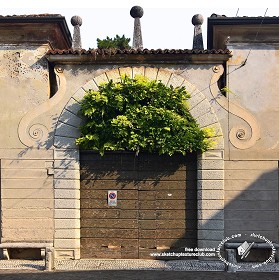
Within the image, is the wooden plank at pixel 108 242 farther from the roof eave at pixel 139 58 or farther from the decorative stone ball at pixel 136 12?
the decorative stone ball at pixel 136 12

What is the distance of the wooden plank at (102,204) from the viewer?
989cm

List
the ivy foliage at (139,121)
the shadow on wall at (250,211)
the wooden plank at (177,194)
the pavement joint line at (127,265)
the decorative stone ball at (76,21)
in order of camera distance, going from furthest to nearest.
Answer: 1. the decorative stone ball at (76,21)
2. the wooden plank at (177,194)
3. the shadow on wall at (250,211)
4. the ivy foliage at (139,121)
5. the pavement joint line at (127,265)

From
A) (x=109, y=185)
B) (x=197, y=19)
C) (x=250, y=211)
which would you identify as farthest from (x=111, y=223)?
(x=197, y=19)

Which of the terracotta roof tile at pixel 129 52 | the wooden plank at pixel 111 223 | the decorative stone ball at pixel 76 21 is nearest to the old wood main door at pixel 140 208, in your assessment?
the wooden plank at pixel 111 223

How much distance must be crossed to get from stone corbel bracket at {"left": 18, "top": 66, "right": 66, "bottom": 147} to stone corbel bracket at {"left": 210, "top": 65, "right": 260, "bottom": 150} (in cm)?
384

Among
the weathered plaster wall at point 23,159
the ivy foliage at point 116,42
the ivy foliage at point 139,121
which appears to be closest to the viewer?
the ivy foliage at point 139,121

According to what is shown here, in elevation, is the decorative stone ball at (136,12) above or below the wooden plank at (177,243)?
above

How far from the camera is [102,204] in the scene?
991 cm

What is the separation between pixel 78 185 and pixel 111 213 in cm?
103

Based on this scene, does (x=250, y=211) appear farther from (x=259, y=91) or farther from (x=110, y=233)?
(x=110, y=233)

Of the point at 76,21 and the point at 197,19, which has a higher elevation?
the point at 76,21

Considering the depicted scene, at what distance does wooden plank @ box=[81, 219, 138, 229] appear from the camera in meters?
9.88

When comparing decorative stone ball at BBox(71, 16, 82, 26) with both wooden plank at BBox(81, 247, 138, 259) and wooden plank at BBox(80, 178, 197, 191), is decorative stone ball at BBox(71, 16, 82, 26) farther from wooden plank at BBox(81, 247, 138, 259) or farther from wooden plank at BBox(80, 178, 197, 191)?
wooden plank at BBox(81, 247, 138, 259)

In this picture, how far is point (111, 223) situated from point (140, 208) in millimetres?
776
